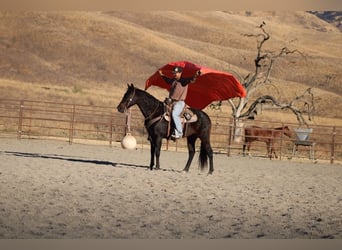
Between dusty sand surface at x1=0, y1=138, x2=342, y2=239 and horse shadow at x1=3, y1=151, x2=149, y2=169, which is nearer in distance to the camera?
dusty sand surface at x1=0, y1=138, x2=342, y2=239

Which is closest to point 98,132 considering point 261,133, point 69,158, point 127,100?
point 261,133

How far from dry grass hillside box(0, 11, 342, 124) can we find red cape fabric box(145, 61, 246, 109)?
17.4 metres

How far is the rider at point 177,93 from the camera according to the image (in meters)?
10.3

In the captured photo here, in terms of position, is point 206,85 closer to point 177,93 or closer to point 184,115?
point 184,115

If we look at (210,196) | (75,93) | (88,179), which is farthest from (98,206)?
(75,93)

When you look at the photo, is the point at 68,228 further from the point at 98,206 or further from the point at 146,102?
the point at 146,102

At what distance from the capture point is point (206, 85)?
1236cm

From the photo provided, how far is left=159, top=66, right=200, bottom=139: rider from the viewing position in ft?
33.8

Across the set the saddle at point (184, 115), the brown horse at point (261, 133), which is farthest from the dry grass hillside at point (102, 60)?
the saddle at point (184, 115)

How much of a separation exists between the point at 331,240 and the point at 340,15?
141111 mm

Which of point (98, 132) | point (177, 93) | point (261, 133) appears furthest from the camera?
point (98, 132)

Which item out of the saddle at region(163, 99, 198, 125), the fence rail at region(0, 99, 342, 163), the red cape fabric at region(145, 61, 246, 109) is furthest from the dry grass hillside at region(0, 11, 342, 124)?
the saddle at region(163, 99, 198, 125)

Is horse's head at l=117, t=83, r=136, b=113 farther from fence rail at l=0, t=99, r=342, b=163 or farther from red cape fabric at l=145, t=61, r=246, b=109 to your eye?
fence rail at l=0, t=99, r=342, b=163

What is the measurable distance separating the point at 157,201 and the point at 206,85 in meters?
4.91
